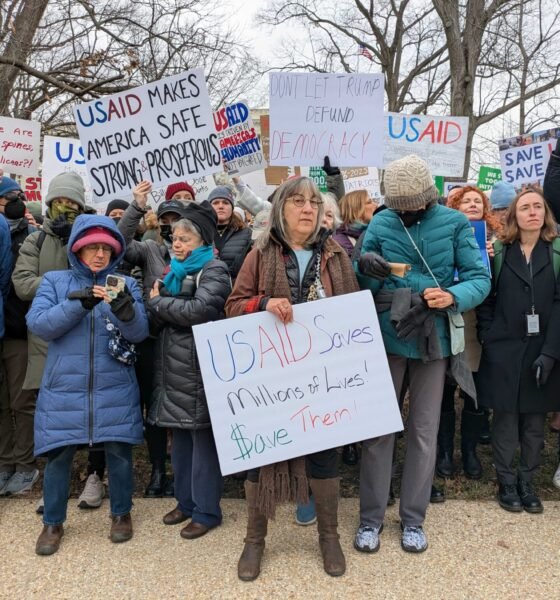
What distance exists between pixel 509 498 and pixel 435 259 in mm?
1632

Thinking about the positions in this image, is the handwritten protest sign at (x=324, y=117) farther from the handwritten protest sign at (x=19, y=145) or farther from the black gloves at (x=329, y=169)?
the handwritten protest sign at (x=19, y=145)

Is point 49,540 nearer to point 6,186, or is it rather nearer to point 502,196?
point 6,186

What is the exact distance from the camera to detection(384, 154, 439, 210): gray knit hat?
2.76 metres

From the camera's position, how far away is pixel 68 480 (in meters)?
3.02

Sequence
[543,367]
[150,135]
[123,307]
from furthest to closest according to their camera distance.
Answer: [150,135] → [543,367] → [123,307]

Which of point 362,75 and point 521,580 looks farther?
point 362,75

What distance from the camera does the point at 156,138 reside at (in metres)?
4.10

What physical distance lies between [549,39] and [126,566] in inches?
786

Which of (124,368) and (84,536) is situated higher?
(124,368)

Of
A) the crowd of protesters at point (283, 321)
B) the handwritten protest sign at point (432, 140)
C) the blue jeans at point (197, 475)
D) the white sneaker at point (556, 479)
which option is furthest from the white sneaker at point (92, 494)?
the handwritten protest sign at point (432, 140)

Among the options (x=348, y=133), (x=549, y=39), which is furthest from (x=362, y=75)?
(x=549, y=39)

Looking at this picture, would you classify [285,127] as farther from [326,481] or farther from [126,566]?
[126,566]

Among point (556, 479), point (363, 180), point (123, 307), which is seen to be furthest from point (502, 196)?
point (363, 180)

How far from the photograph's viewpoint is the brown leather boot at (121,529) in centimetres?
303
